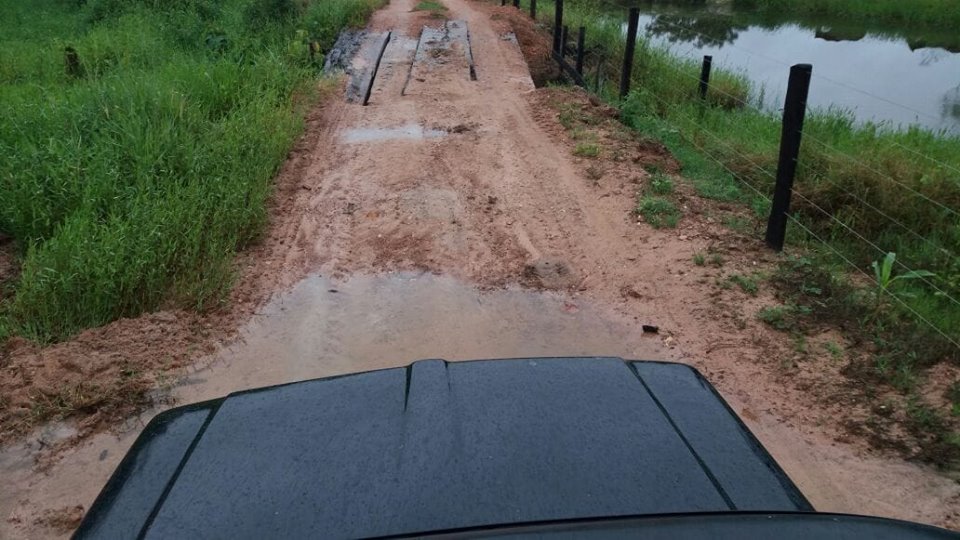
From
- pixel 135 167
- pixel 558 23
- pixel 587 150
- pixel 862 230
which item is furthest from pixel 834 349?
pixel 558 23

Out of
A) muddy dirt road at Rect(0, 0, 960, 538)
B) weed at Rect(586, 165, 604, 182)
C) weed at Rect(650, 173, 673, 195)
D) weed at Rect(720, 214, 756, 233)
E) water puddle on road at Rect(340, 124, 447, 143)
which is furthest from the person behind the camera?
water puddle on road at Rect(340, 124, 447, 143)

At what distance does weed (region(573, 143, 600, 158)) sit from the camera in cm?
758

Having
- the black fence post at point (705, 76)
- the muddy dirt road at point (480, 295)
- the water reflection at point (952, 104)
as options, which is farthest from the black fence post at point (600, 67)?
the water reflection at point (952, 104)

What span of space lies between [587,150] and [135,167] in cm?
430

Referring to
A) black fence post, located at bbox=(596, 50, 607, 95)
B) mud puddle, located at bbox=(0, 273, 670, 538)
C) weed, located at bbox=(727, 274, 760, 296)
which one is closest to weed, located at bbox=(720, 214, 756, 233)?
weed, located at bbox=(727, 274, 760, 296)

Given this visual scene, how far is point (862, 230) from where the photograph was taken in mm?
6617

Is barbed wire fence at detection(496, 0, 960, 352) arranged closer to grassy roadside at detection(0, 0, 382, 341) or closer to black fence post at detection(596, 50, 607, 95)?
black fence post at detection(596, 50, 607, 95)

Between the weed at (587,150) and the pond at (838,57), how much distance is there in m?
5.05

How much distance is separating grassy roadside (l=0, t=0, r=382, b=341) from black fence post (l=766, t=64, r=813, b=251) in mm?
4099

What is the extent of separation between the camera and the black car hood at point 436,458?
1.48 metres

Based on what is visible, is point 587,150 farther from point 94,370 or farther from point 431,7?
point 431,7

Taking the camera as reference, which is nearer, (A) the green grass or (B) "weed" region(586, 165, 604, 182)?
(B) "weed" region(586, 165, 604, 182)

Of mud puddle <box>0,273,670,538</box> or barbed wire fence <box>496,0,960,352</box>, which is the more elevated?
barbed wire fence <box>496,0,960,352</box>

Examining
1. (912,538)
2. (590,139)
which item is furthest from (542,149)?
(912,538)
